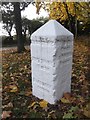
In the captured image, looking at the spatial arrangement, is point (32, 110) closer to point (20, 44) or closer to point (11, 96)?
point (11, 96)

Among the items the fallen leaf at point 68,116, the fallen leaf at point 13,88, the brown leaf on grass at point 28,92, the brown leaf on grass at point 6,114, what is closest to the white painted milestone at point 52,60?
the brown leaf on grass at point 28,92

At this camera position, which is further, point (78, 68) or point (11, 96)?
point (78, 68)

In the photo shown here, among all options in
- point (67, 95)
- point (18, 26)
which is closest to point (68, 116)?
point (67, 95)

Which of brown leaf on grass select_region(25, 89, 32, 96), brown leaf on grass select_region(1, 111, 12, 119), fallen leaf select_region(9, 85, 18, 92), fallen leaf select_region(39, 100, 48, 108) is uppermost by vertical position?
fallen leaf select_region(9, 85, 18, 92)

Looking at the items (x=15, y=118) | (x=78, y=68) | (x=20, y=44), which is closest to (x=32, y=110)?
(x=15, y=118)

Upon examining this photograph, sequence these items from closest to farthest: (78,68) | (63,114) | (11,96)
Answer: (63,114), (11,96), (78,68)

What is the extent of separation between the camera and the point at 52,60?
3805 mm

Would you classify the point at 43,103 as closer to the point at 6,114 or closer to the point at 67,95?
the point at 67,95

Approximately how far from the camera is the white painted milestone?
3811 mm

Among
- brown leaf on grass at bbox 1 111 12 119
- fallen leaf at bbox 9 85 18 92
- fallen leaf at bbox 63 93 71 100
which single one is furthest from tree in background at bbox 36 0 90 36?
brown leaf on grass at bbox 1 111 12 119

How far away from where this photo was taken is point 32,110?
3.80 m

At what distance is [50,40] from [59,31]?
0.72 feet

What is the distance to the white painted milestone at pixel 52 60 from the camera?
381 centimetres

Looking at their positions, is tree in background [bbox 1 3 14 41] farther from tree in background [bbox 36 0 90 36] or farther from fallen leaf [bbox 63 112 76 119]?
fallen leaf [bbox 63 112 76 119]
